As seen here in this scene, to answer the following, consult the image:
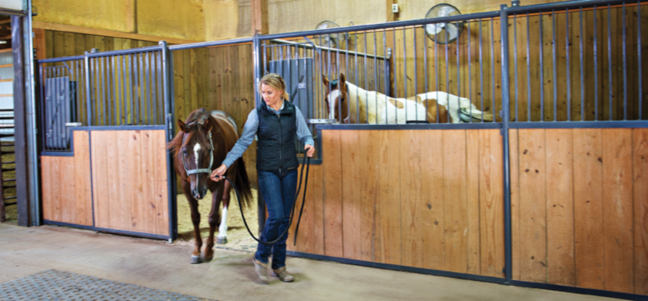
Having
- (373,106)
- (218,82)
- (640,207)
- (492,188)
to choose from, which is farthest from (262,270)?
(218,82)

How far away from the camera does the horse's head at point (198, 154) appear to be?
10.3 feet

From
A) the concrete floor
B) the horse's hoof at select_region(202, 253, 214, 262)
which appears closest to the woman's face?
the concrete floor

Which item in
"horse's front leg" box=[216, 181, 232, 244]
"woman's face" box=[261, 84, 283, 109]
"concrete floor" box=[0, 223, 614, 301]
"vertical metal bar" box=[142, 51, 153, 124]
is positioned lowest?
"concrete floor" box=[0, 223, 614, 301]

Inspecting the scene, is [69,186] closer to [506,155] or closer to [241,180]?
[241,180]

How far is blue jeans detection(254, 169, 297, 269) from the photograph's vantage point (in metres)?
2.85

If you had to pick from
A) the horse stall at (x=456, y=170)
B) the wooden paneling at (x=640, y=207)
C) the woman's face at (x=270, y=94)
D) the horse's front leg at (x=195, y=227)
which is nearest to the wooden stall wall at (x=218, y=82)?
the horse stall at (x=456, y=170)

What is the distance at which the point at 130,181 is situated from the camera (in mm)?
4188

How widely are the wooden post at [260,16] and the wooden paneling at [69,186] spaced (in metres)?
2.59

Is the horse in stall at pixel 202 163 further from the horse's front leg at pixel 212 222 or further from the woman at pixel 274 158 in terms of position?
the woman at pixel 274 158

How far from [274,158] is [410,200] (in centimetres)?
86

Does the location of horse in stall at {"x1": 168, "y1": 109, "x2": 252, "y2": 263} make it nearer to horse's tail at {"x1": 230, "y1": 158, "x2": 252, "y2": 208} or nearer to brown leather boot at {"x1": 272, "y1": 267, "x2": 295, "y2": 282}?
horse's tail at {"x1": 230, "y1": 158, "x2": 252, "y2": 208}

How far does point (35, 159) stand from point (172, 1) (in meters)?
2.85

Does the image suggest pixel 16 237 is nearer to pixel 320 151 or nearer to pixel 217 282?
pixel 217 282

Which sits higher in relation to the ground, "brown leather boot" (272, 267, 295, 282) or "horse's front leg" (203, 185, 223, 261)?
"horse's front leg" (203, 185, 223, 261)
